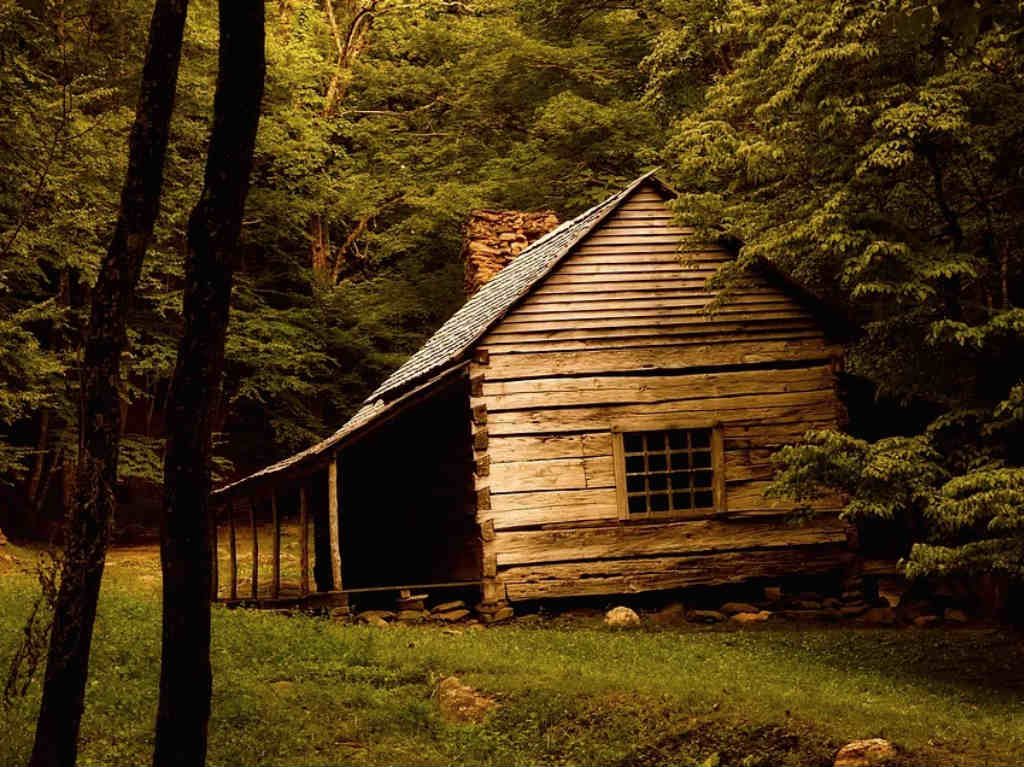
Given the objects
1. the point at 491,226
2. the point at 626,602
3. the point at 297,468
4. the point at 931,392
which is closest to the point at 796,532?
the point at 626,602

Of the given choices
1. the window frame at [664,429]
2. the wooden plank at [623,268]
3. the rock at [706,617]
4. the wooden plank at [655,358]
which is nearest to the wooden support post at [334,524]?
the wooden plank at [655,358]

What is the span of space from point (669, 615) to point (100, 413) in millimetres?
10645

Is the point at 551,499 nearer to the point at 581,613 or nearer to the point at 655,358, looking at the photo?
the point at 581,613

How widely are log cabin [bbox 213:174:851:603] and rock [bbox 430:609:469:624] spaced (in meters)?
0.44

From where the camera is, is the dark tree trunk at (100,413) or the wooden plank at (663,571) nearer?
the dark tree trunk at (100,413)

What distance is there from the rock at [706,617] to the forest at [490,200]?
203 centimetres

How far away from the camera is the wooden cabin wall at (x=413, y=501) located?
18.4 meters

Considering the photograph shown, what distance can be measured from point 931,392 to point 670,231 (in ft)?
18.2

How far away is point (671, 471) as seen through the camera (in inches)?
665

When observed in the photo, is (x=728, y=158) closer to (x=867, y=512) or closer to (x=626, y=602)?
(x=867, y=512)

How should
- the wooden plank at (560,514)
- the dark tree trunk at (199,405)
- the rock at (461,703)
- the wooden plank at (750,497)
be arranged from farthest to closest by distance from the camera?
the wooden plank at (750,497), the wooden plank at (560,514), the rock at (461,703), the dark tree trunk at (199,405)

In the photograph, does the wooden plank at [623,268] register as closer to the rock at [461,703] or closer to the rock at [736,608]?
the rock at [736,608]

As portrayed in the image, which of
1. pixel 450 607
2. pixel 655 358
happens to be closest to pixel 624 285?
pixel 655 358

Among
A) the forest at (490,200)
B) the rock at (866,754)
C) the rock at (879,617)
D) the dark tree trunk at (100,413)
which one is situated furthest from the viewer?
the rock at (879,617)
